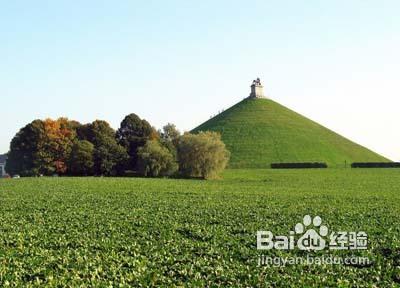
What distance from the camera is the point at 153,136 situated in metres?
101

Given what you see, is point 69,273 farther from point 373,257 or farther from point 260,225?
point 260,225

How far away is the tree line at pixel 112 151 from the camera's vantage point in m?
88.1

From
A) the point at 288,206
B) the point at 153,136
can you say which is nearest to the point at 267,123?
the point at 153,136

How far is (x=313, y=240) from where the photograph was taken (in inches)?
794

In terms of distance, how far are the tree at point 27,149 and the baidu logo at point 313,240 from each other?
79.3 meters

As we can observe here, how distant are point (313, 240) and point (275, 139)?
126383mm

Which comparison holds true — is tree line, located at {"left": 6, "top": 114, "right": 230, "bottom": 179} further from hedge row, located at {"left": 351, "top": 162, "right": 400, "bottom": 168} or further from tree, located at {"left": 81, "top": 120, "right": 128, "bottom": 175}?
hedge row, located at {"left": 351, "top": 162, "right": 400, "bottom": 168}

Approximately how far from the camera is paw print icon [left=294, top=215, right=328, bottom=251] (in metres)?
19.1

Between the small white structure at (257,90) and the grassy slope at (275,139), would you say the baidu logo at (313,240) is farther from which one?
the small white structure at (257,90)

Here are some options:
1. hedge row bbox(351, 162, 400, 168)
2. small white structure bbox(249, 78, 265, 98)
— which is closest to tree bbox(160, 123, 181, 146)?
hedge row bbox(351, 162, 400, 168)

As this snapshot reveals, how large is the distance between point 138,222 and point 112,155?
2728 inches

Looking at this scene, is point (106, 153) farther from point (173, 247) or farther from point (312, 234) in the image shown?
point (173, 247)

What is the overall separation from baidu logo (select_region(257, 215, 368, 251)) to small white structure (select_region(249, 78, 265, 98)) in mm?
173545


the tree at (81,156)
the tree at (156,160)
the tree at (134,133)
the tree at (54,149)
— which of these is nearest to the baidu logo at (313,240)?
the tree at (156,160)
